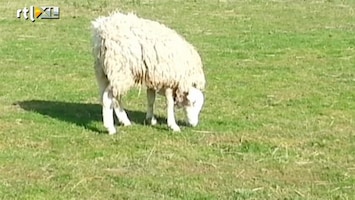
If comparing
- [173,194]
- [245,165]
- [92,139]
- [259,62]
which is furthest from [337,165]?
[259,62]

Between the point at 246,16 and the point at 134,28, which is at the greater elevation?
the point at 134,28

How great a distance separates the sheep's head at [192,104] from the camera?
10.7 m

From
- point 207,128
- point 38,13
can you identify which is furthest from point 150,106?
point 38,13

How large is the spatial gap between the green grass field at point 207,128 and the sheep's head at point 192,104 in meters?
0.18

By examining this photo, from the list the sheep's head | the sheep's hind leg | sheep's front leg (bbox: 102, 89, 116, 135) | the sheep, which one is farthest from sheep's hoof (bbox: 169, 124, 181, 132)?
sheep's front leg (bbox: 102, 89, 116, 135)

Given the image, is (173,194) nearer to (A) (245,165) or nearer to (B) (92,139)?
(A) (245,165)

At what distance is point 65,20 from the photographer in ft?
74.3

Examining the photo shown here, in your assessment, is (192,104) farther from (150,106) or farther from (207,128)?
(150,106)

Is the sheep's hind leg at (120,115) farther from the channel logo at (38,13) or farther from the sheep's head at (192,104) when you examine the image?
the channel logo at (38,13)

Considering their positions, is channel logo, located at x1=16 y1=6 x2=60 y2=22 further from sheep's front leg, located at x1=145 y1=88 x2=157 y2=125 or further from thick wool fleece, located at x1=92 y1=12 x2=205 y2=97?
thick wool fleece, located at x1=92 y1=12 x2=205 y2=97

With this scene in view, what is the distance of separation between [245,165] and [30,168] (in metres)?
2.18

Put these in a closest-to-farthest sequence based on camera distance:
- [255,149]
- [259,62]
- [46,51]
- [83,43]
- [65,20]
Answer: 1. [255,149]
2. [259,62]
3. [46,51]
4. [83,43]
5. [65,20]

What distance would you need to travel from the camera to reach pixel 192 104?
1076cm

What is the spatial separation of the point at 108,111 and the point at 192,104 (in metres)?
1.06
